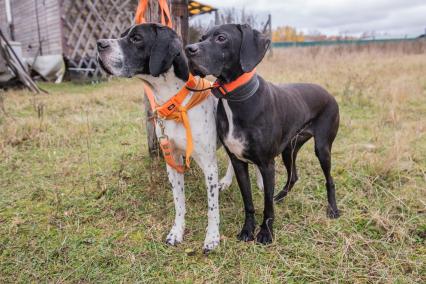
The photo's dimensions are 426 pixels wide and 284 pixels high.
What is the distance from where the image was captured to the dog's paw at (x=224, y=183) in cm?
327

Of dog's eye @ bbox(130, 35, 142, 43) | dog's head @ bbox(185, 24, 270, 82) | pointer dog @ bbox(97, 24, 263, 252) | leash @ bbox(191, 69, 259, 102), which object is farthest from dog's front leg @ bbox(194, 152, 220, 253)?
dog's eye @ bbox(130, 35, 142, 43)

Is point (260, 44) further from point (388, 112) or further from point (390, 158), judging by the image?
point (388, 112)

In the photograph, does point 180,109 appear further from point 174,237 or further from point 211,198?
point 174,237

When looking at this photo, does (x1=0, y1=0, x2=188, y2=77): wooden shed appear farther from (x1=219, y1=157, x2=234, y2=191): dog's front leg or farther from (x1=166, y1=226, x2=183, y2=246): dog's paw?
(x1=166, y1=226, x2=183, y2=246): dog's paw

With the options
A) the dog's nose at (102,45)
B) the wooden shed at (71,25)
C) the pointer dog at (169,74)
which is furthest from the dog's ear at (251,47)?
the wooden shed at (71,25)

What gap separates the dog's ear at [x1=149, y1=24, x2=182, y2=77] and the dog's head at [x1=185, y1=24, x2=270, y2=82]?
0.58ft

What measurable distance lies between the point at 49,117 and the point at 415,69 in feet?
33.4

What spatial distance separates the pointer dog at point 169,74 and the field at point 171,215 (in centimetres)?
29

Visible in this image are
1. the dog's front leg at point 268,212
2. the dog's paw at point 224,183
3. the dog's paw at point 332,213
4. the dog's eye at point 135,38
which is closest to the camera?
the dog's eye at point 135,38

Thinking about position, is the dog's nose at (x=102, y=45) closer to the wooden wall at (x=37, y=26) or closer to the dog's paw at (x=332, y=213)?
the dog's paw at (x=332, y=213)

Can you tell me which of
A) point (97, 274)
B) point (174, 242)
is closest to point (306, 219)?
point (174, 242)

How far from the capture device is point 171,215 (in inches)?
113

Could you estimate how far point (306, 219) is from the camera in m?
2.75

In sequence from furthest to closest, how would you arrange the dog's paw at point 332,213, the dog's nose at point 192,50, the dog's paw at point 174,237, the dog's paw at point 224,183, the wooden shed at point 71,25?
the wooden shed at point 71,25 < the dog's paw at point 224,183 < the dog's paw at point 332,213 < the dog's paw at point 174,237 < the dog's nose at point 192,50
